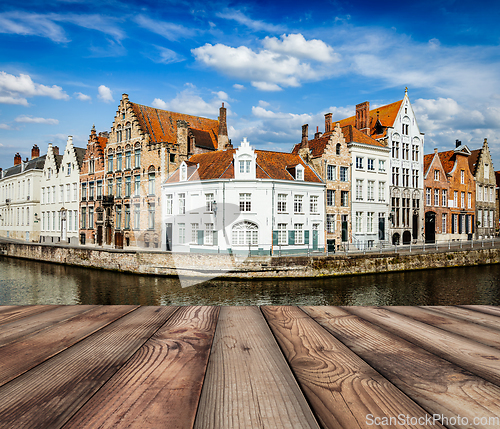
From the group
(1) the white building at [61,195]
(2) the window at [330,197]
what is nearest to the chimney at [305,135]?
(2) the window at [330,197]

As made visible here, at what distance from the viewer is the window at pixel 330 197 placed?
3341 cm

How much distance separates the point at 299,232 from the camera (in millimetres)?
30109

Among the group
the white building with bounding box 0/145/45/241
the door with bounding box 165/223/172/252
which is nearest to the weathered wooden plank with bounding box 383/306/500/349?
the door with bounding box 165/223/172/252

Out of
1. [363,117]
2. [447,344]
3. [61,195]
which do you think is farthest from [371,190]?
[61,195]

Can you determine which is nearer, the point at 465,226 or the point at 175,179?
the point at 175,179

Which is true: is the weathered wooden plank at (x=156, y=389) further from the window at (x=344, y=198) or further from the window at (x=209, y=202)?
the window at (x=344, y=198)

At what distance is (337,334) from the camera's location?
1965 millimetres

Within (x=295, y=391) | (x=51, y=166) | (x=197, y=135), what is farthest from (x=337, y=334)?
(x=51, y=166)

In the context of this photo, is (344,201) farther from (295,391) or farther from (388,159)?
(295,391)

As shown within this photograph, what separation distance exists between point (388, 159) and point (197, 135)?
21055mm

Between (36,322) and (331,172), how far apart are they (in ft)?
110

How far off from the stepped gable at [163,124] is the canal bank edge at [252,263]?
44.8 feet

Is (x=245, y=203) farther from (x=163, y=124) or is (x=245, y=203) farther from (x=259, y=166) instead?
(x=163, y=124)

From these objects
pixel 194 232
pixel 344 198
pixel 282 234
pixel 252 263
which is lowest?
pixel 252 263
